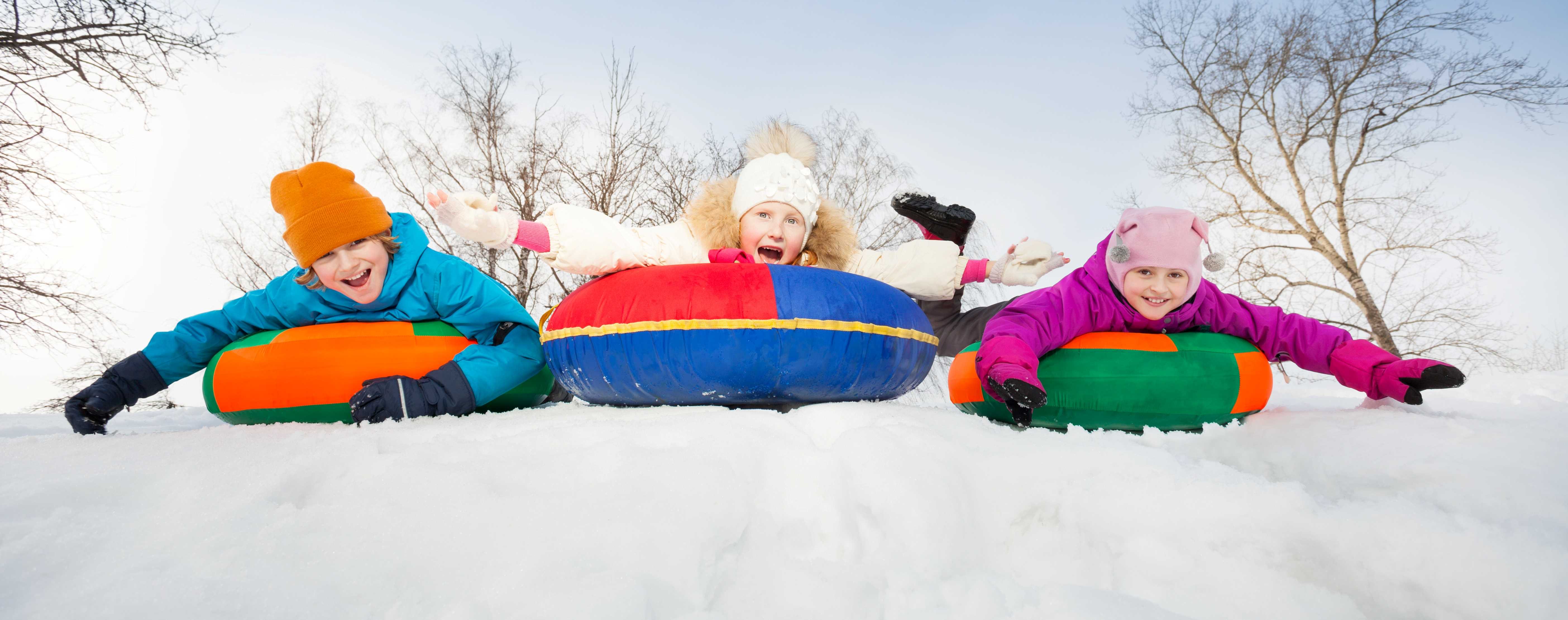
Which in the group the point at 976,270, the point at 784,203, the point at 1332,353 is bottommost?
the point at 1332,353

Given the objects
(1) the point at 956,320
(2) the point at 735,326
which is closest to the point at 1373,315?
(1) the point at 956,320

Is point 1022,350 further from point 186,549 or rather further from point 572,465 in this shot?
point 186,549

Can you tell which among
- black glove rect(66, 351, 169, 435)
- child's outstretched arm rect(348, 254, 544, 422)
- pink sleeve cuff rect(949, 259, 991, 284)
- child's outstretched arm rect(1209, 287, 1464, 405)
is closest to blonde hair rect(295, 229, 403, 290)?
child's outstretched arm rect(348, 254, 544, 422)

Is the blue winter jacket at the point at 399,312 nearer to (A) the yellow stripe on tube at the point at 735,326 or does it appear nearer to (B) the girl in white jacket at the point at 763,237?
(B) the girl in white jacket at the point at 763,237

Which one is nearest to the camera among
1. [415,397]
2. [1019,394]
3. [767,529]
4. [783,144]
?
[767,529]

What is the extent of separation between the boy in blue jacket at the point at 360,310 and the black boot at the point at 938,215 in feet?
6.83

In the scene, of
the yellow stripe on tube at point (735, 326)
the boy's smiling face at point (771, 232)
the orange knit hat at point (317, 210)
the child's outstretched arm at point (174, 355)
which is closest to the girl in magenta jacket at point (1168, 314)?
the yellow stripe on tube at point (735, 326)

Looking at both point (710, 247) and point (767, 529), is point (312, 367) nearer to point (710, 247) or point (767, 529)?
point (710, 247)

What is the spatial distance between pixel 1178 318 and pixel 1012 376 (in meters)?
0.94

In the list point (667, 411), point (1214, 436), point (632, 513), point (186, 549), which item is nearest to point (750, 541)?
point (632, 513)

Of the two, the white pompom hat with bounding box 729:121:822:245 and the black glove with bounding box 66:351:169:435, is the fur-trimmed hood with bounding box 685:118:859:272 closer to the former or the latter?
the white pompom hat with bounding box 729:121:822:245

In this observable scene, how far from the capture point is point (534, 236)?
105 inches

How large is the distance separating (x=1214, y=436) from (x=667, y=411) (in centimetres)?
167

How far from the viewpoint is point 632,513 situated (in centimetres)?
116
